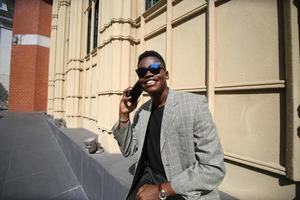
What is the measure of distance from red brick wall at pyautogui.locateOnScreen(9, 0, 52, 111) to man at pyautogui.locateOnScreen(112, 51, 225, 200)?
22456 millimetres

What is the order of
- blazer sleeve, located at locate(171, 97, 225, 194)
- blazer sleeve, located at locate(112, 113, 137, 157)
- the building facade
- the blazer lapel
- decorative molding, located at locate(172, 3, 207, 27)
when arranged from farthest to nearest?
the building facade, decorative molding, located at locate(172, 3, 207, 27), blazer sleeve, located at locate(112, 113, 137, 157), the blazer lapel, blazer sleeve, located at locate(171, 97, 225, 194)

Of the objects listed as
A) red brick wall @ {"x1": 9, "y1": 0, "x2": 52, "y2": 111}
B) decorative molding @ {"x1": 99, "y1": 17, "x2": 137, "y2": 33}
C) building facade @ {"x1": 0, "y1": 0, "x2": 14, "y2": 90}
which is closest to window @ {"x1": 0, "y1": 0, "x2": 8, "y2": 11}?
building facade @ {"x1": 0, "y1": 0, "x2": 14, "y2": 90}

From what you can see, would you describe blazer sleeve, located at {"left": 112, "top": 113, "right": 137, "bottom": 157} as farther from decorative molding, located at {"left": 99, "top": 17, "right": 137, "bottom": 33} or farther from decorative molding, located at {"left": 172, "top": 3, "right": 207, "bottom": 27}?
decorative molding, located at {"left": 99, "top": 17, "right": 137, "bottom": 33}

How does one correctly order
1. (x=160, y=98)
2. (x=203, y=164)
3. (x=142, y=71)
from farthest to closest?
(x=160, y=98) < (x=142, y=71) < (x=203, y=164)

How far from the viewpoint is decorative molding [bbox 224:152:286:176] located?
2125 mm

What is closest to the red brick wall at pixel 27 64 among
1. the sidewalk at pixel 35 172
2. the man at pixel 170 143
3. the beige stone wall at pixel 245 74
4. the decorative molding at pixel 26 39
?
the decorative molding at pixel 26 39

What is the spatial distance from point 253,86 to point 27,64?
23.4 m

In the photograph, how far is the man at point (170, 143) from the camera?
1.54 meters

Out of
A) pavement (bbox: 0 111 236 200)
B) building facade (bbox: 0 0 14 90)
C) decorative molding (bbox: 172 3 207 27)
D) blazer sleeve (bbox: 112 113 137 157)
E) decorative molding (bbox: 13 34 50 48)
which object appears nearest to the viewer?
blazer sleeve (bbox: 112 113 137 157)

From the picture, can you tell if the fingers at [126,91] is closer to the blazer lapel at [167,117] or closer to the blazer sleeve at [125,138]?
the blazer sleeve at [125,138]

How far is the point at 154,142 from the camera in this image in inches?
74.1

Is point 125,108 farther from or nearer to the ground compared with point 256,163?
farther from the ground

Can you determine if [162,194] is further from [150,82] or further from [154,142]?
[150,82]

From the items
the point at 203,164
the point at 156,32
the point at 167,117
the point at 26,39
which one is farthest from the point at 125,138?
the point at 26,39
